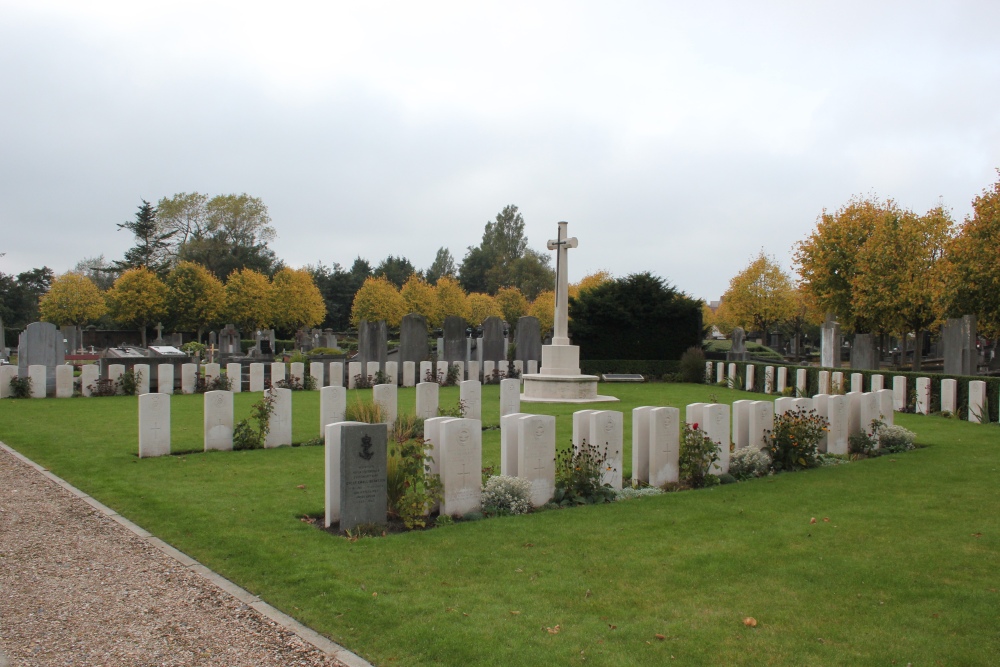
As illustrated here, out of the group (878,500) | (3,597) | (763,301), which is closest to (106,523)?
(3,597)

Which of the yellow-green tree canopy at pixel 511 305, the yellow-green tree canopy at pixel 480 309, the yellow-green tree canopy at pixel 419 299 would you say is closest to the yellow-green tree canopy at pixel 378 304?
the yellow-green tree canopy at pixel 419 299

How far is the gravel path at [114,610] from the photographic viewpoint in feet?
13.9

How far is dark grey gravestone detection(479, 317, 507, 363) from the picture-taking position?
27.3m

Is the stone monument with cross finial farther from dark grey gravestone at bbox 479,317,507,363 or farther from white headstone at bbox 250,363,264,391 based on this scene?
white headstone at bbox 250,363,264,391

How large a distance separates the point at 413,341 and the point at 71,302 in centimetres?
3151

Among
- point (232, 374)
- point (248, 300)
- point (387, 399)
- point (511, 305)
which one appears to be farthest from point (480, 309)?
point (387, 399)

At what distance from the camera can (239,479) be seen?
884 centimetres

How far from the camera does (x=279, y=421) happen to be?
11.4 metres

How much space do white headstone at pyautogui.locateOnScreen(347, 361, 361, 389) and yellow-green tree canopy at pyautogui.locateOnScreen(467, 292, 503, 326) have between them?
33931mm

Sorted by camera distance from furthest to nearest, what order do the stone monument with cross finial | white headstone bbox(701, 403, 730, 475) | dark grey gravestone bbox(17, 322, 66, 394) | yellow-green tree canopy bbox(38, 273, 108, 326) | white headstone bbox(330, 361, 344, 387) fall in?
yellow-green tree canopy bbox(38, 273, 108, 326), white headstone bbox(330, 361, 344, 387), the stone monument with cross finial, dark grey gravestone bbox(17, 322, 66, 394), white headstone bbox(701, 403, 730, 475)

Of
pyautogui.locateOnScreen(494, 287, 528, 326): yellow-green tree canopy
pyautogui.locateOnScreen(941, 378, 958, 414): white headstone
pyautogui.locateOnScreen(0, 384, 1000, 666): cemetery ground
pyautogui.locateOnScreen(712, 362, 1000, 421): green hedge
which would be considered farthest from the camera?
pyautogui.locateOnScreen(494, 287, 528, 326): yellow-green tree canopy

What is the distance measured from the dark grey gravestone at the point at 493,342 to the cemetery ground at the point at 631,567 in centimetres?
1748

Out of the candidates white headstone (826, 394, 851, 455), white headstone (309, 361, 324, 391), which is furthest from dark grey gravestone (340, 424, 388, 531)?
white headstone (309, 361, 324, 391)

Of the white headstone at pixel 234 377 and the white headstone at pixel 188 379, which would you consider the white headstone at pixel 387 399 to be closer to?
the white headstone at pixel 234 377
